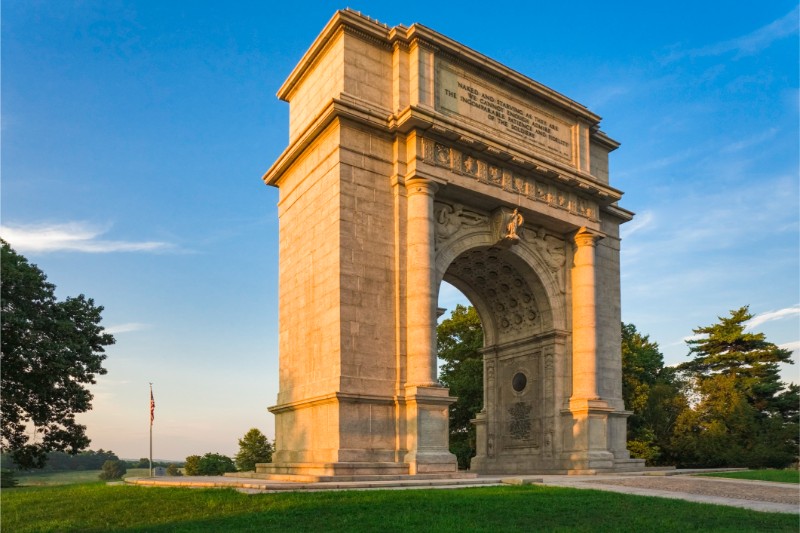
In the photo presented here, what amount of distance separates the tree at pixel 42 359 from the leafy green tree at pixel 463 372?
75.0ft

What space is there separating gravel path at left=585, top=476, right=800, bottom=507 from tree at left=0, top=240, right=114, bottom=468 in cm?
2392

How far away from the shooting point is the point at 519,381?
32938 mm

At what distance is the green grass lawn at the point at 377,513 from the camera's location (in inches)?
522

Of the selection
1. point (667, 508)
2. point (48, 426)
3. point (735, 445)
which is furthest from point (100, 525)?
point (735, 445)

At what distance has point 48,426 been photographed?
1367 inches

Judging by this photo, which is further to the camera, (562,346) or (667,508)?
(562,346)

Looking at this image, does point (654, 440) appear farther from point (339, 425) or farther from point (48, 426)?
point (48, 426)

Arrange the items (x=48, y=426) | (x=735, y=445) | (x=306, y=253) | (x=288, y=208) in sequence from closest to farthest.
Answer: (x=306, y=253) < (x=288, y=208) < (x=48, y=426) < (x=735, y=445)

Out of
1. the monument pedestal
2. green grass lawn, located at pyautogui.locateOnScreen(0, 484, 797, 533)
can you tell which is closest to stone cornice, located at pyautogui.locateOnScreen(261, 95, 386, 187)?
the monument pedestal

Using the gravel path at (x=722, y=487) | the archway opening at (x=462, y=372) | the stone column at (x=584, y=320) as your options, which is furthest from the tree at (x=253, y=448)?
the gravel path at (x=722, y=487)

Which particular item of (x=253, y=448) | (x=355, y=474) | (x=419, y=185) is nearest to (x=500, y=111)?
(x=419, y=185)

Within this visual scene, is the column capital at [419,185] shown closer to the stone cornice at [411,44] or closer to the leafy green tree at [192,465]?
the stone cornice at [411,44]

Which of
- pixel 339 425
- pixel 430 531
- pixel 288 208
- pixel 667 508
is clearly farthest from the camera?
pixel 288 208

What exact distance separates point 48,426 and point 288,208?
1668cm
